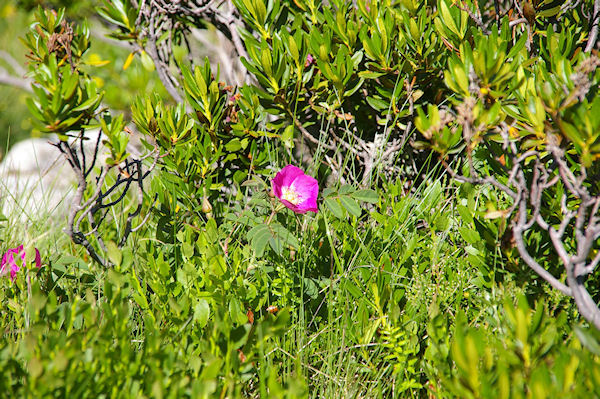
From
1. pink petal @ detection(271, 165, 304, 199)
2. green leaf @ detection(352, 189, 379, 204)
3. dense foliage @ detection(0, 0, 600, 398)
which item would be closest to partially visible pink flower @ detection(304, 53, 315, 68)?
dense foliage @ detection(0, 0, 600, 398)

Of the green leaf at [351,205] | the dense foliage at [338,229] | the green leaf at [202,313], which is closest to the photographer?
the dense foliage at [338,229]

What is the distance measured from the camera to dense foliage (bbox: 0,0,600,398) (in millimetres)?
1203

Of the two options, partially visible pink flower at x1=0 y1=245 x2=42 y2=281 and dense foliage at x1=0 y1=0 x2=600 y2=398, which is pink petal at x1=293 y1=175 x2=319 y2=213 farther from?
partially visible pink flower at x1=0 y1=245 x2=42 y2=281

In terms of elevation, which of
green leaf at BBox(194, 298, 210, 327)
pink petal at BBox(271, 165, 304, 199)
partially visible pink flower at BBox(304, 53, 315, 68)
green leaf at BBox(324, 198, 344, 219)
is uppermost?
partially visible pink flower at BBox(304, 53, 315, 68)

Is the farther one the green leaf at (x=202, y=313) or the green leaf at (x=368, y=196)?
the green leaf at (x=368, y=196)

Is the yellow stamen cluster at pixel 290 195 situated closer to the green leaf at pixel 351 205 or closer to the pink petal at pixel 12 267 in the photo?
the green leaf at pixel 351 205

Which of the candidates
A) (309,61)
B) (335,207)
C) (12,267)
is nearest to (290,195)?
(335,207)

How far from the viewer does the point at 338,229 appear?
1810mm

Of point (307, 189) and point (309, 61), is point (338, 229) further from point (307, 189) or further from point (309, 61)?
point (309, 61)

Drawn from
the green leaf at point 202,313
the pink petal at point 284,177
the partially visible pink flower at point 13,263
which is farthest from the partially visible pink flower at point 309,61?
the partially visible pink flower at point 13,263

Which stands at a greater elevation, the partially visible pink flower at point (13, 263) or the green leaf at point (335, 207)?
the partially visible pink flower at point (13, 263)

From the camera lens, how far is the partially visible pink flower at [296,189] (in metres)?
1.65

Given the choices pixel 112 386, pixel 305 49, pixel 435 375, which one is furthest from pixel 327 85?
pixel 112 386

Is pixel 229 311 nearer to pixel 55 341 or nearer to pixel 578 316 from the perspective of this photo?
pixel 55 341
